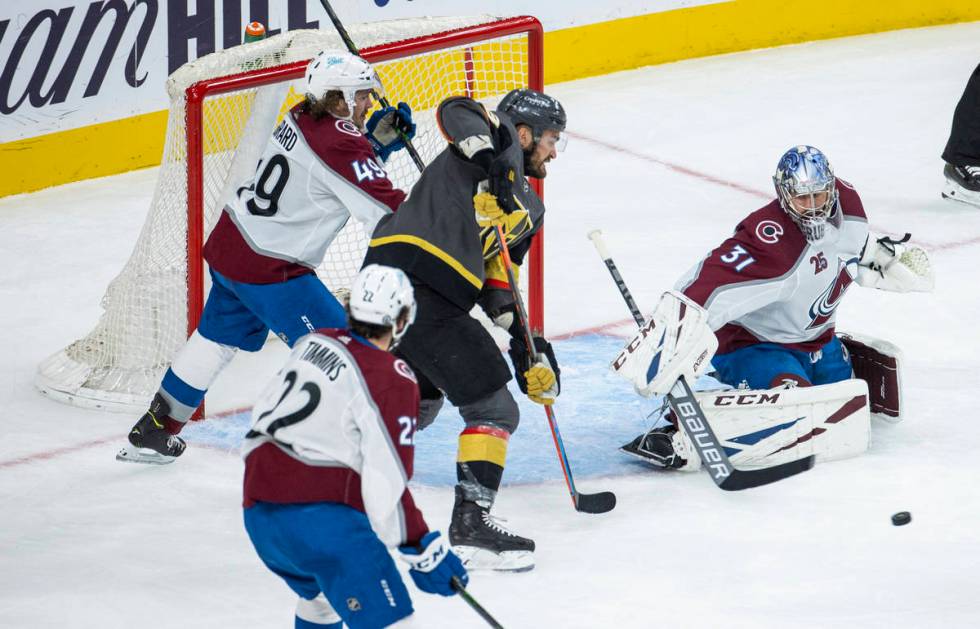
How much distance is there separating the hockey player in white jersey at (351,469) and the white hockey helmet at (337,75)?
1409 mm

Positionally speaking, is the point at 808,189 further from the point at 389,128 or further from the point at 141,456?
the point at 141,456

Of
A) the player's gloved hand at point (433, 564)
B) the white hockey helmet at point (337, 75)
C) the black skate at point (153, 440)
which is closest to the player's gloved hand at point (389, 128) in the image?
the white hockey helmet at point (337, 75)

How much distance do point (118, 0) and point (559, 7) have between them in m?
2.47

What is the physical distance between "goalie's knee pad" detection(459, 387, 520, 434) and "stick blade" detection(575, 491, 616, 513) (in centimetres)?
38

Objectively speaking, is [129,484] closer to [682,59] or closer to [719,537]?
[719,537]

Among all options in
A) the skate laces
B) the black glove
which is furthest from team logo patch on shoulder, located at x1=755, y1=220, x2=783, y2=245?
the skate laces

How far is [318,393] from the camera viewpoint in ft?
10.8

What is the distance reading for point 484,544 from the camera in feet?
14.3

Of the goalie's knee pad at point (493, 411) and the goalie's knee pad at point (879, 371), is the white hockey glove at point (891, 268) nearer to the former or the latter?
the goalie's knee pad at point (879, 371)

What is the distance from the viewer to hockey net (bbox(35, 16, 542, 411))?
17.5 feet

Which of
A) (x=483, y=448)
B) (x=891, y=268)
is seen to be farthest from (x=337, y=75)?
(x=891, y=268)

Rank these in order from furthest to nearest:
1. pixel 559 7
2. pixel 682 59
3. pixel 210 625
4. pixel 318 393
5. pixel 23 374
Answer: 1. pixel 682 59
2. pixel 559 7
3. pixel 23 374
4. pixel 210 625
5. pixel 318 393

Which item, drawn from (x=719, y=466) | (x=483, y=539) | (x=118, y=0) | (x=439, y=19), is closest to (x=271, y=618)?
(x=483, y=539)

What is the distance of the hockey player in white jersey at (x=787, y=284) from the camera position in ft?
15.9
